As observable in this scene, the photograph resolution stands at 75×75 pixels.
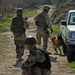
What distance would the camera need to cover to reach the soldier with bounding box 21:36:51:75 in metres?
5.48

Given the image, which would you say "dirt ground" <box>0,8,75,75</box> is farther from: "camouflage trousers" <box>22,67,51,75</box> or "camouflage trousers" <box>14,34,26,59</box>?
"camouflage trousers" <box>22,67,51,75</box>

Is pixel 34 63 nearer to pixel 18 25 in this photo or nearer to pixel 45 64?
pixel 45 64

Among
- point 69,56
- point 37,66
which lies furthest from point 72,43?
point 37,66

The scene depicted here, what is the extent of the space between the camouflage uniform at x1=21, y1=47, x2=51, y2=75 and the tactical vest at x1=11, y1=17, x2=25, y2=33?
546 cm

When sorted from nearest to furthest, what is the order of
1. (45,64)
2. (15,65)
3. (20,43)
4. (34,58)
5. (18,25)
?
1. (34,58)
2. (45,64)
3. (15,65)
4. (18,25)
5. (20,43)

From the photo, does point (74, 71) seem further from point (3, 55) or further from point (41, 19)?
point (3, 55)

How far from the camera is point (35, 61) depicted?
216 inches

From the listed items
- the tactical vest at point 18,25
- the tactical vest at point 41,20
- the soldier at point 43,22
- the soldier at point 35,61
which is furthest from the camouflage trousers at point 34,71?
the tactical vest at point 41,20

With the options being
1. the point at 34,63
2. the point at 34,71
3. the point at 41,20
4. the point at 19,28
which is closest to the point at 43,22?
the point at 41,20

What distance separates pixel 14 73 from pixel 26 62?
4092 millimetres

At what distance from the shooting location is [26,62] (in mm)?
5578

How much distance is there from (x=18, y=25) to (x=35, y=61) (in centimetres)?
Answer: 574

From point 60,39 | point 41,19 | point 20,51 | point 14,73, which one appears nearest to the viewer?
point 14,73

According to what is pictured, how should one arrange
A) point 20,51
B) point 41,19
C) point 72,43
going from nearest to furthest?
point 72,43, point 20,51, point 41,19
